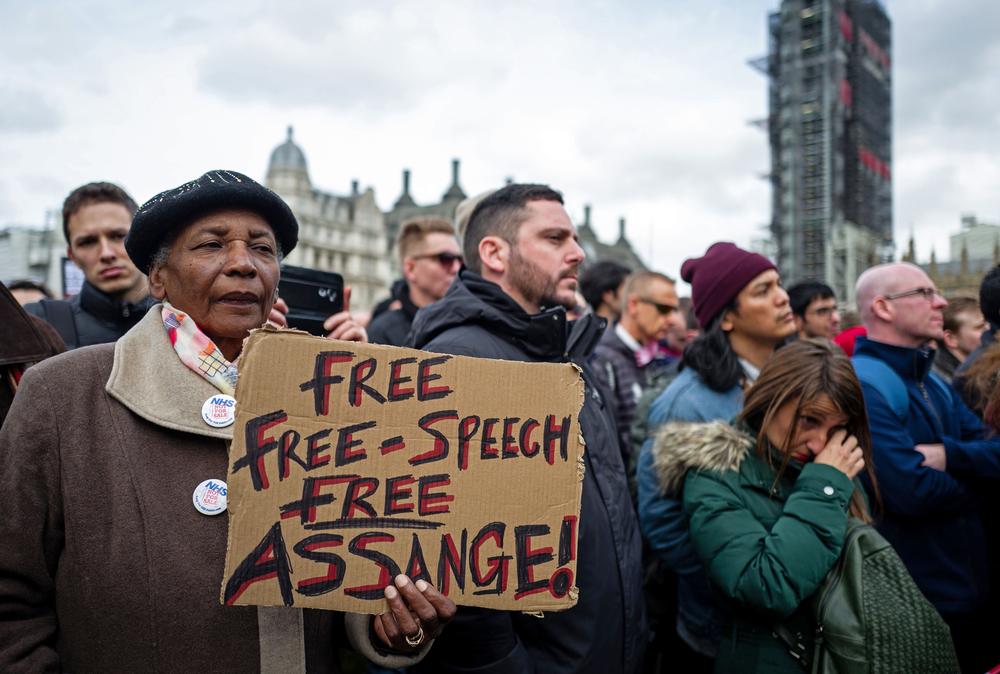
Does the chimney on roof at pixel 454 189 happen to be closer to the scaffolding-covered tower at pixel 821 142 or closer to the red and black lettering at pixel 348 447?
the scaffolding-covered tower at pixel 821 142

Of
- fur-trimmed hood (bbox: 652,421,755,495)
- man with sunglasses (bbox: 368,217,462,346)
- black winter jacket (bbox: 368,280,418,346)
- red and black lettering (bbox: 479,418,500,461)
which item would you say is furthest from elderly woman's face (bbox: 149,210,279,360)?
man with sunglasses (bbox: 368,217,462,346)

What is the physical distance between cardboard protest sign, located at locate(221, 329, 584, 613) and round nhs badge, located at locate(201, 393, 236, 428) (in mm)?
226

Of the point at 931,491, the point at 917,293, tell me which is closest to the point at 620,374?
the point at 917,293

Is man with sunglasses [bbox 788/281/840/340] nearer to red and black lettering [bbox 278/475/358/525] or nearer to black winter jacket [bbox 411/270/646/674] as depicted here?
black winter jacket [bbox 411/270/646/674]

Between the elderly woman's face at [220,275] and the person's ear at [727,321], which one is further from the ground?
the elderly woman's face at [220,275]

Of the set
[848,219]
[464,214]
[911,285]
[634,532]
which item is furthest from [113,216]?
[848,219]

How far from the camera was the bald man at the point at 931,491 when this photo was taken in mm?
2975

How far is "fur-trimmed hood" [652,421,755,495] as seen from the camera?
8.03 ft

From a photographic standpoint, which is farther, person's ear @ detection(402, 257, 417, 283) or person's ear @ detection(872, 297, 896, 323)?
person's ear @ detection(402, 257, 417, 283)

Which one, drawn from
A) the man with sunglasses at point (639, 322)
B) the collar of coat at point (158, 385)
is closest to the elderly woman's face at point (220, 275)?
the collar of coat at point (158, 385)

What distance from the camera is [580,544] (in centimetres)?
221

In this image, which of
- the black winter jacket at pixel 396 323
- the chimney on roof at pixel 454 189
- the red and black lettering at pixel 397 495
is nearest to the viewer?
the red and black lettering at pixel 397 495

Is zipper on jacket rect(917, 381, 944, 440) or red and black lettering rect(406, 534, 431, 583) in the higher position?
zipper on jacket rect(917, 381, 944, 440)

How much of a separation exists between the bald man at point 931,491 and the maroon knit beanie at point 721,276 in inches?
25.6
